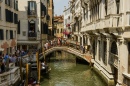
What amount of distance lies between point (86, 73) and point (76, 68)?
3110 millimetres

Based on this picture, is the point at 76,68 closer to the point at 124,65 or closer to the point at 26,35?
the point at 26,35

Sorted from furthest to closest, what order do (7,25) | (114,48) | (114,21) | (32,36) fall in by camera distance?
(32,36)
(7,25)
(114,48)
(114,21)

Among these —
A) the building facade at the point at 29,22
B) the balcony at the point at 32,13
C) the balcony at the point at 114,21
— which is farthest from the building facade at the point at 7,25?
the balcony at the point at 114,21

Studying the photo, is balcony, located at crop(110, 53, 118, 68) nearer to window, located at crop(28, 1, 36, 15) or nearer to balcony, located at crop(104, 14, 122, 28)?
balcony, located at crop(104, 14, 122, 28)

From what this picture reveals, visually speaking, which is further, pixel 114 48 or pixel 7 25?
pixel 7 25

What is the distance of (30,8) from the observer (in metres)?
29.8

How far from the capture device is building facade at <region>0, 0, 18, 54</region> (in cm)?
2141

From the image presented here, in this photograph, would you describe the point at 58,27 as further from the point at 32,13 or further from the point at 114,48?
the point at 114,48

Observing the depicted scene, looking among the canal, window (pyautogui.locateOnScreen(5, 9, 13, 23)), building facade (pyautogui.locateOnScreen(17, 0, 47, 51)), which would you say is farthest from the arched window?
building facade (pyautogui.locateOnScreen(17, 0, 47, 51))

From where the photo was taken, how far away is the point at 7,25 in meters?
23.1

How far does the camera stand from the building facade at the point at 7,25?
21406mm

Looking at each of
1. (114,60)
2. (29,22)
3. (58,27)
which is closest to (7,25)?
(29,22)

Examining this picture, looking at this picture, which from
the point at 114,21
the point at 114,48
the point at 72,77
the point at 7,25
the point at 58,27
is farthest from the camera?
the point at 58,27

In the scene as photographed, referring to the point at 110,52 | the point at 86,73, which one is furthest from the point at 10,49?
the point at 110,52
